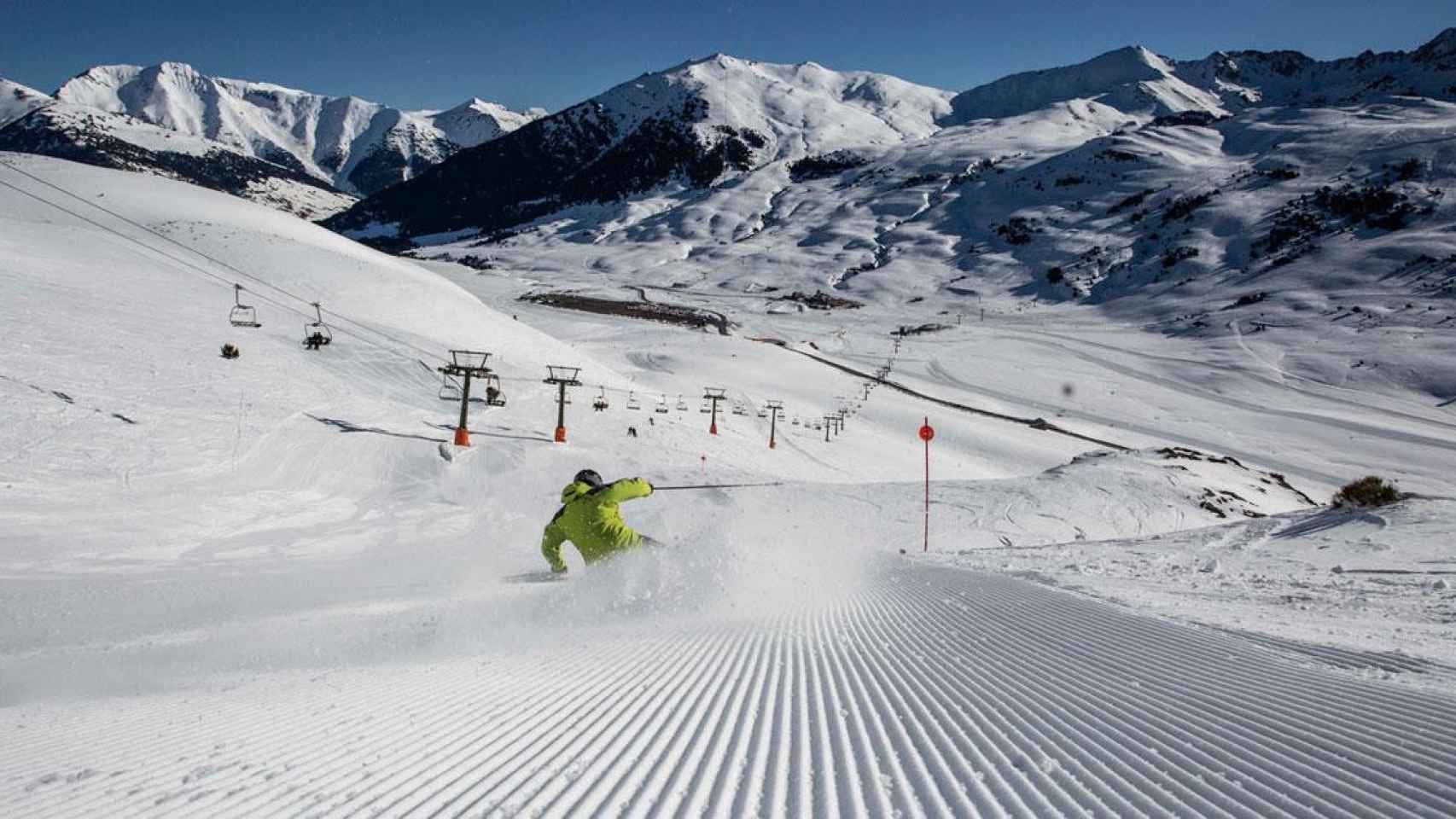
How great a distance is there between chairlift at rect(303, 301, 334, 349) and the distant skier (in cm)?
2396

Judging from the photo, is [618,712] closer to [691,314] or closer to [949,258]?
[691,314]

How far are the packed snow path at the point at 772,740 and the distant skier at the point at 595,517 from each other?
4.14 metres

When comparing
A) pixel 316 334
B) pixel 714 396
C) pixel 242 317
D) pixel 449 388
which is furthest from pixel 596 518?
pixel 714 396

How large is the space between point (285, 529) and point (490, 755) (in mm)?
15072

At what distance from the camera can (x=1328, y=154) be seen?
152750mm

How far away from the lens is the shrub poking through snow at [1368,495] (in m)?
17.3

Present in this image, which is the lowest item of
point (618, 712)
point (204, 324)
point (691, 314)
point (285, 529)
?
point (285, 529)

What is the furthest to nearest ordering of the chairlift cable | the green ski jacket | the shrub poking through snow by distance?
the chairlift cable
the shrub poking through snow
the green ski jacket

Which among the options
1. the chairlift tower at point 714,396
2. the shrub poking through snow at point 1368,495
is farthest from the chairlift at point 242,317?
the shrub poking through snow at point 1368,495

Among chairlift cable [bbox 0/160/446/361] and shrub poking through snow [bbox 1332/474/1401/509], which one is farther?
chairlift cable [bbox 0/160/446/361]

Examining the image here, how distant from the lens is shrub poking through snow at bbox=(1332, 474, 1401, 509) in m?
17.3

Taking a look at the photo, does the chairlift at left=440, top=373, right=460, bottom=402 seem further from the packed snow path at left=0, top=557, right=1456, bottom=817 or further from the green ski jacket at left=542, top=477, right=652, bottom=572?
the packed snow path at left=0, top=557, right=1456, bottom=817

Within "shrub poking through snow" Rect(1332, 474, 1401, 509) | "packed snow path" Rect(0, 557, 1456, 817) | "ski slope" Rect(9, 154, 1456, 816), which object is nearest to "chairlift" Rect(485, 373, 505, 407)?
"ski slope" Rect(9, 154, 1456, 816)

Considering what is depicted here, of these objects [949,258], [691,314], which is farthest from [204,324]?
[949,258]
